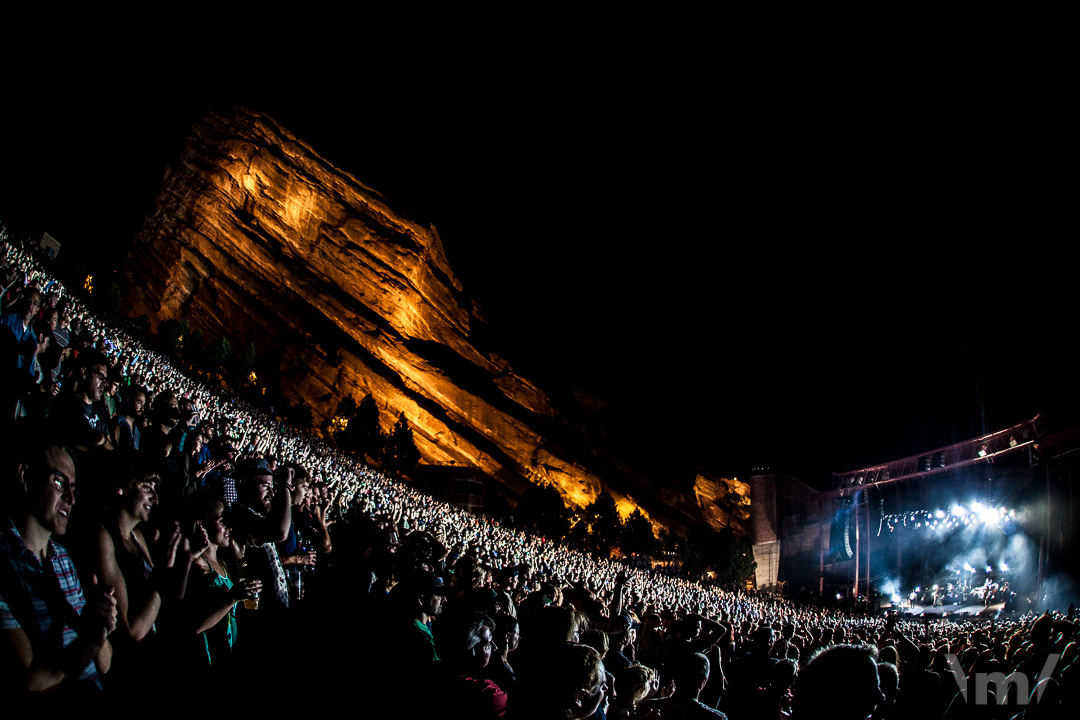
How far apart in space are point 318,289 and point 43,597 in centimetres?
7180

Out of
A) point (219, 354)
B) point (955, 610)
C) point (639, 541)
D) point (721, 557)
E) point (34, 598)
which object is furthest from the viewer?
point (639, 541)

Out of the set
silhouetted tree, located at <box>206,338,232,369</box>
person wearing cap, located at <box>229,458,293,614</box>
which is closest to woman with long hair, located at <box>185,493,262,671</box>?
person wearing cap, located at <box>229,458,293,614</box>

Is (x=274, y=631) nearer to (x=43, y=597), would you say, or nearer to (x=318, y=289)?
(x=43, y=597)

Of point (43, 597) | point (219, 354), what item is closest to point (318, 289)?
point (219, 354)

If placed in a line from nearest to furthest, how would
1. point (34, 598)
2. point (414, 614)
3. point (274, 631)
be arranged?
point (34, 598)
point (414, 614)
point (274, 631)

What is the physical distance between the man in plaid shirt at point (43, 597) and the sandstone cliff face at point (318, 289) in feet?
212

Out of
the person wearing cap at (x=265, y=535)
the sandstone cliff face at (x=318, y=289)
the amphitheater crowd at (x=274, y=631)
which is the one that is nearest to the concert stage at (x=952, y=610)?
the amphitheater crowd at (x=274, y=631)

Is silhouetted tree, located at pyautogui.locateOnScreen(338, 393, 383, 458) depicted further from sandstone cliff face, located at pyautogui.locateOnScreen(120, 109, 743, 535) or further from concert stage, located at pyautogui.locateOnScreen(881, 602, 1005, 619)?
concert stage, located at pyautogui.locateOnScreen(881, 602, 1005, 619)

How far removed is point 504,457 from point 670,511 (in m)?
23.4

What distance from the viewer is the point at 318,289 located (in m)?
67.9

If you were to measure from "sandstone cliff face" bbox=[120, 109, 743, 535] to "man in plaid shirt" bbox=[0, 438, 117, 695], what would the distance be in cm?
6467

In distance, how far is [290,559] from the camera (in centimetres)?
376

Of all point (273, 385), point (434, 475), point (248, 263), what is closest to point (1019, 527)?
point (434, 475)

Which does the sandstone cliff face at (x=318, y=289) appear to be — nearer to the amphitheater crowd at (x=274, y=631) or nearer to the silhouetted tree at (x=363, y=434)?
the silhouetted tree at (x=363, y=434)
